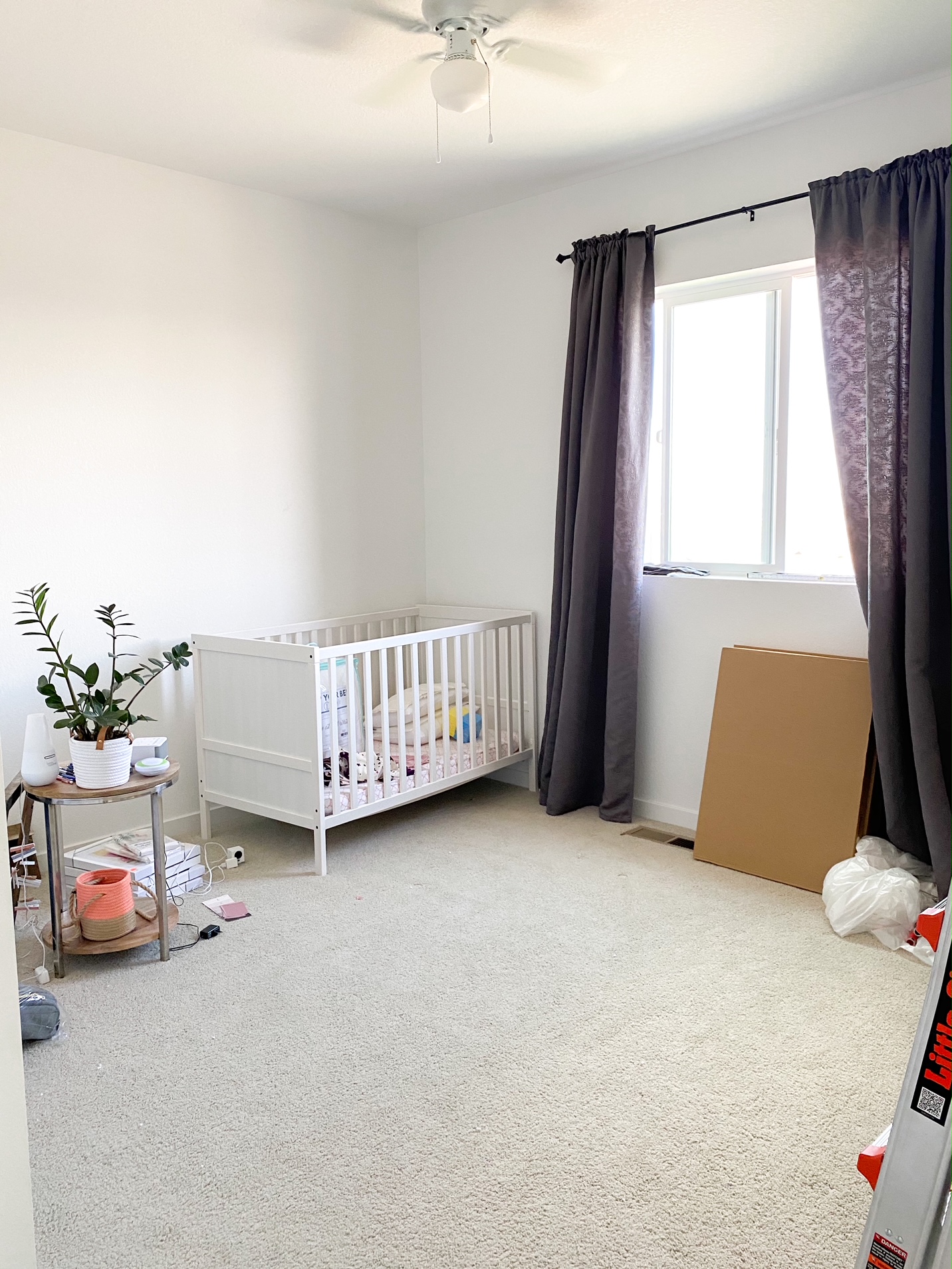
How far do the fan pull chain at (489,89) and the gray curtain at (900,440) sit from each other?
1.01 metres

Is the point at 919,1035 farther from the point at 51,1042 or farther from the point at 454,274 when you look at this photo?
the point at 454,274

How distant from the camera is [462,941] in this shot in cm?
259

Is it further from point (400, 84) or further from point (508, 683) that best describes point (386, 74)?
point (508, 683)

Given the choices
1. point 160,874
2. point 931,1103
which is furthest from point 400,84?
point 931,1103

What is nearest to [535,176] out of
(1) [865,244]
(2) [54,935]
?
(1) [865,244]

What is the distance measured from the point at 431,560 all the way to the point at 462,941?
7.04ft

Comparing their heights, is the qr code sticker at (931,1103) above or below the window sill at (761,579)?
below

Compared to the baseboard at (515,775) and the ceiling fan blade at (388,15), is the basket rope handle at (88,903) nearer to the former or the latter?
the baseboard at (515,775)

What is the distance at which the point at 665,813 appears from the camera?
11.8ft

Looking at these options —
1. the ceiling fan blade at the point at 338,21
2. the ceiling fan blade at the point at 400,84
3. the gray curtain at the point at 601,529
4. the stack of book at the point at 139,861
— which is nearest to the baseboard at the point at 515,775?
the gray curtain at the point at 601,529

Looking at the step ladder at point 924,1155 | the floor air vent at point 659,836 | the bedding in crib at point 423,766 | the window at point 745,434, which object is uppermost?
the window at point 745,434

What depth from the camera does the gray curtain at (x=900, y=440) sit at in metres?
2.66

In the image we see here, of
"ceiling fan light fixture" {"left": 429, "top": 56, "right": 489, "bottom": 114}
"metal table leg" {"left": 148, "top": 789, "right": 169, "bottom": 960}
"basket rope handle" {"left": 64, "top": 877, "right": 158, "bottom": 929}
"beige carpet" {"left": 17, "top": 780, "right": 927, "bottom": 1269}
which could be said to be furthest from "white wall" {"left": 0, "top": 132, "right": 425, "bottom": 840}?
"ceiling fan light fixture" {"left": 429, "top": 56, "right": 489, "bottom": 114}

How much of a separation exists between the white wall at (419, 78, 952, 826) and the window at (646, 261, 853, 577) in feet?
0.47
